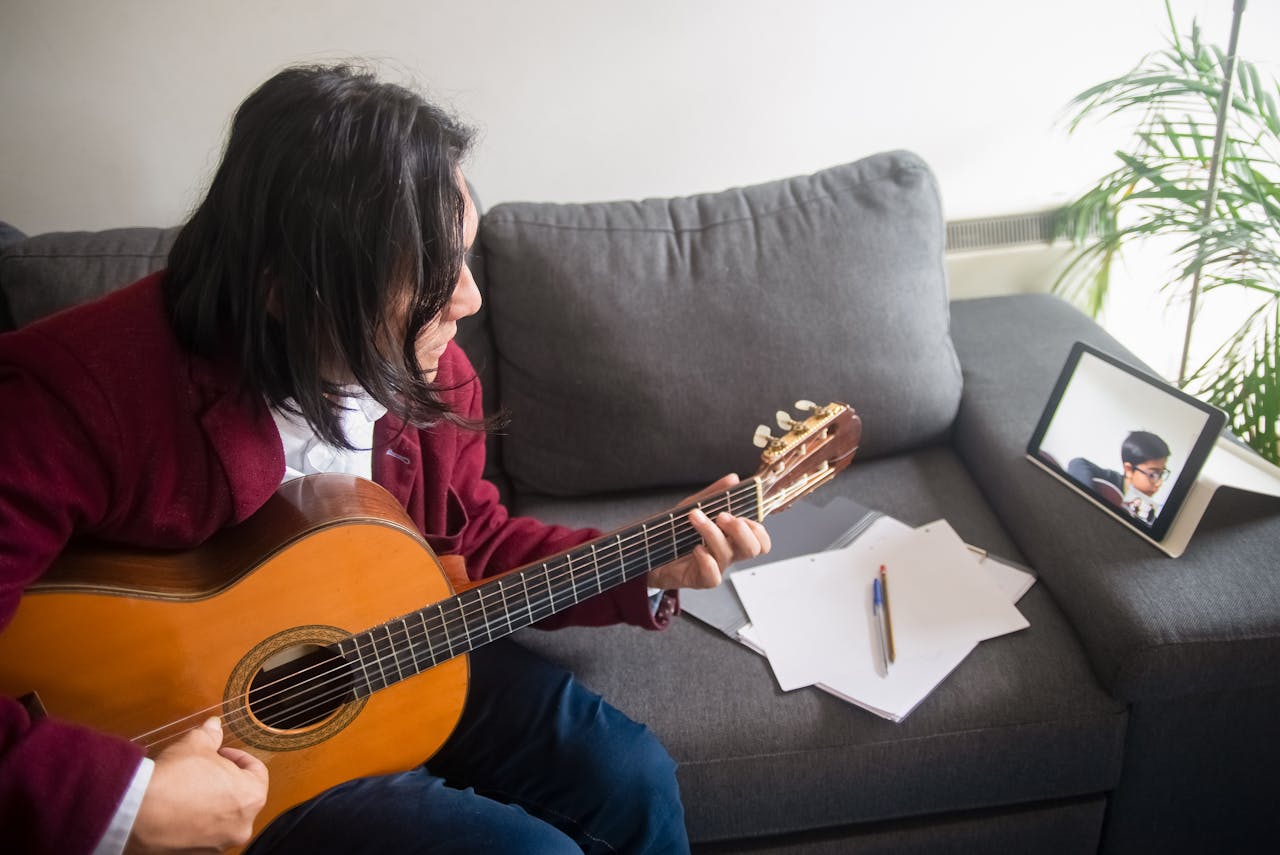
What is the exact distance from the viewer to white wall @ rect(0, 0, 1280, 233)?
1547 millimetres

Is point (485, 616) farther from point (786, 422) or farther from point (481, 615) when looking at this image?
point (786, 422)

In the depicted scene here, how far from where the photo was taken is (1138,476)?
1.17 metres

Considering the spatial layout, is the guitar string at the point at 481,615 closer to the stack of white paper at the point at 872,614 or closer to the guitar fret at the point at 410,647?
the guitar fret at the point at 410,647

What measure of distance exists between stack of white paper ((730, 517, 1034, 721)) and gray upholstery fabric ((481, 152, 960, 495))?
0.77 feet

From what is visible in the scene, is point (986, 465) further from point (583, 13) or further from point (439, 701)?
point (583, 13)

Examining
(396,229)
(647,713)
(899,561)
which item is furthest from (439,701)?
(899,561)

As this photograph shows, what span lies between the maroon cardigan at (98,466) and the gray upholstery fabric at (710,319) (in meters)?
0.60

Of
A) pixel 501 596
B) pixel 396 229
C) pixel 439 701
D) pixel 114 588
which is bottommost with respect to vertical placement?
pixel 439 701

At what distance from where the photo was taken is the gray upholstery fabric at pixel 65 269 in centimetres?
137

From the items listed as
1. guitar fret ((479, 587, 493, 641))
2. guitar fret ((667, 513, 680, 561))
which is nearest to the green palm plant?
guitar fret ((667, 513, 680, 561))

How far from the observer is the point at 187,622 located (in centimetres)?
85

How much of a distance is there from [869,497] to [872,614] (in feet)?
0.96

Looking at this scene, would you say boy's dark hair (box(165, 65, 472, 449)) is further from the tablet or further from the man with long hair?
the tablet

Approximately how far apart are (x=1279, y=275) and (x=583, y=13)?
124cm
